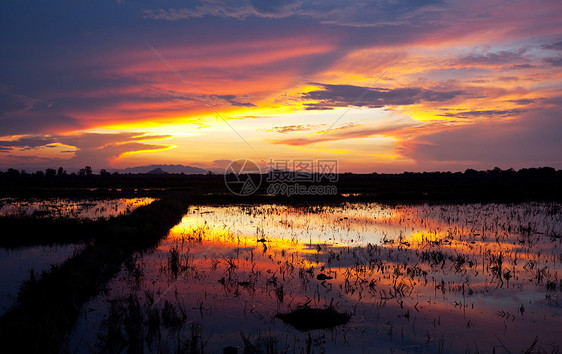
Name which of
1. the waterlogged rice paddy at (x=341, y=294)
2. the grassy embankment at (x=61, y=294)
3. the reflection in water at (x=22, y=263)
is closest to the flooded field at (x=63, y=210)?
the reflection in water at (x=22, y=263)

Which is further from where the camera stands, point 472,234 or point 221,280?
point 472,234

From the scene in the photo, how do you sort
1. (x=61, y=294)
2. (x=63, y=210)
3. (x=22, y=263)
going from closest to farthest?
(x=61, y=294), (x=22, y=263), (x=63, y=210)

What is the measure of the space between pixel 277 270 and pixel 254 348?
13.0 feet

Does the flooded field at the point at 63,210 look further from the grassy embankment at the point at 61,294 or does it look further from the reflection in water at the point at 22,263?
the grassy embankment at the point at 61,294

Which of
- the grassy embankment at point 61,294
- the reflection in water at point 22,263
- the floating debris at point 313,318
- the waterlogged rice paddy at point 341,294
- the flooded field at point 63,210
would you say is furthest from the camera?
the flooded field at point 63,210

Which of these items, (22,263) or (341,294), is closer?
(341,294)

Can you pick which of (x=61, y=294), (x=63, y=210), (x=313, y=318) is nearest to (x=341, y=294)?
(x=313, y=318)

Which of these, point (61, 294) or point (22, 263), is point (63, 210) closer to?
point (22, 263)

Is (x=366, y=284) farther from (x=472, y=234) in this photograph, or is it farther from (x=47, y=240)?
(x=47, y=240)

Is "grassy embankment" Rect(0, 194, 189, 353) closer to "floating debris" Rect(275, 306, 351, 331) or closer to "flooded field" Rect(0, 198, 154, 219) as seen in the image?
"floating debris" Rect(275, 306, 351, 331)

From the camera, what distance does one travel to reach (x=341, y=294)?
6.82 metres

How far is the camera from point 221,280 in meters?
7.66

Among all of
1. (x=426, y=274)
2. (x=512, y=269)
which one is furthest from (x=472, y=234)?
(x=426, y=274)

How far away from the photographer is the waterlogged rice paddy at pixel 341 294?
5.00 meters
